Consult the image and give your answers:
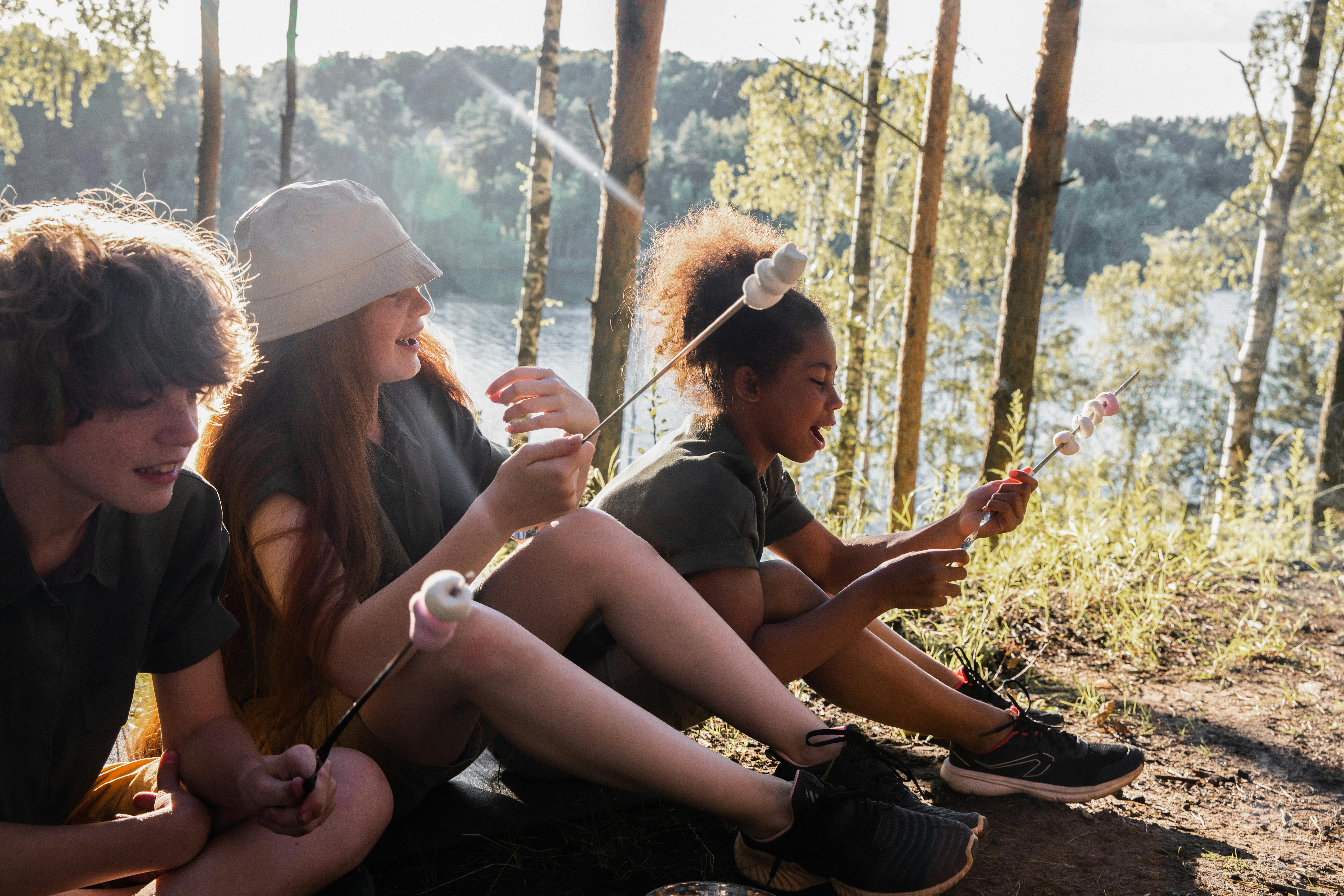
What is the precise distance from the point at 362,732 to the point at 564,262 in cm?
4010

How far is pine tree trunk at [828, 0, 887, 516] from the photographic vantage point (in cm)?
893

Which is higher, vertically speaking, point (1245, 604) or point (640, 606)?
point (640, 606)

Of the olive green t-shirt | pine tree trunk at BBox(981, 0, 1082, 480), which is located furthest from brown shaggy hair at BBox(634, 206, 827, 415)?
pine tree trunk at BBox(981, 0, 1082, 480)

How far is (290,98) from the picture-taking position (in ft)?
22.0

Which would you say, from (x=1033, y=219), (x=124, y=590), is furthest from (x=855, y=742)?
(x=1033, y=219)

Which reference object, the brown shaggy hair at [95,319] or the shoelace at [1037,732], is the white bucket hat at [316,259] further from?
the shoelace at [1037,732]

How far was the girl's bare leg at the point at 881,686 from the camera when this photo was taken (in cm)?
183

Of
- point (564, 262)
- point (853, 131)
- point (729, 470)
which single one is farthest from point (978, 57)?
point (564, 262)

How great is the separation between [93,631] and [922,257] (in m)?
5.72

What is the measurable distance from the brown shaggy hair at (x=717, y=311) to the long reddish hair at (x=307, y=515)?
794mm

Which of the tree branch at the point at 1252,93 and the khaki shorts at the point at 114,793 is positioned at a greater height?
the tree branch at the point at 1252,93

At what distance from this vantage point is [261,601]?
1.44m

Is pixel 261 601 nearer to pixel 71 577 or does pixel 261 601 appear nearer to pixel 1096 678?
pixel 71 577

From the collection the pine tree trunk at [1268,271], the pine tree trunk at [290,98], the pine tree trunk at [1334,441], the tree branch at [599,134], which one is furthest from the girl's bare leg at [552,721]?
the pine tree trunk at [1268,271]
